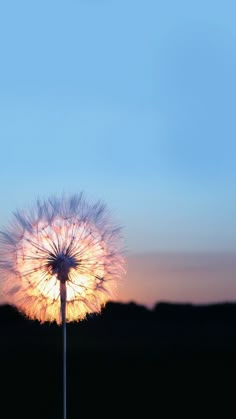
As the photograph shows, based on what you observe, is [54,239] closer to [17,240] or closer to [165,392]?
[17,240]

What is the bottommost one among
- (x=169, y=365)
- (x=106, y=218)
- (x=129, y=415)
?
(x=129, y=415)

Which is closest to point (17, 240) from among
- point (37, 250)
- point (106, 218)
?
point (37, 250)

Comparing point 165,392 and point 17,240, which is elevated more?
point 17,240

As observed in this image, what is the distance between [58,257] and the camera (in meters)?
15.4

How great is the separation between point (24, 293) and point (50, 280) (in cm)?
56

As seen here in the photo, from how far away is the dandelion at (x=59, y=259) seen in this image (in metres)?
15.5

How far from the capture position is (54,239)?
15.5 metres

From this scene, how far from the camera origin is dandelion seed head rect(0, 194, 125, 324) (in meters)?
15.5

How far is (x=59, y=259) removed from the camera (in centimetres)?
1533

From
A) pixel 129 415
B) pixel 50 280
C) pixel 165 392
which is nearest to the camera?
pixel 50 280

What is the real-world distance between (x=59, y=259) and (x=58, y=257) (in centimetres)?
5

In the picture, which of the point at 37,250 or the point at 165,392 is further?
the point at 165,392

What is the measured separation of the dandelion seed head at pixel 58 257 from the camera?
1549 centimetres

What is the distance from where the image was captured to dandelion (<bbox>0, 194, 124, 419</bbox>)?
15.5 meters
